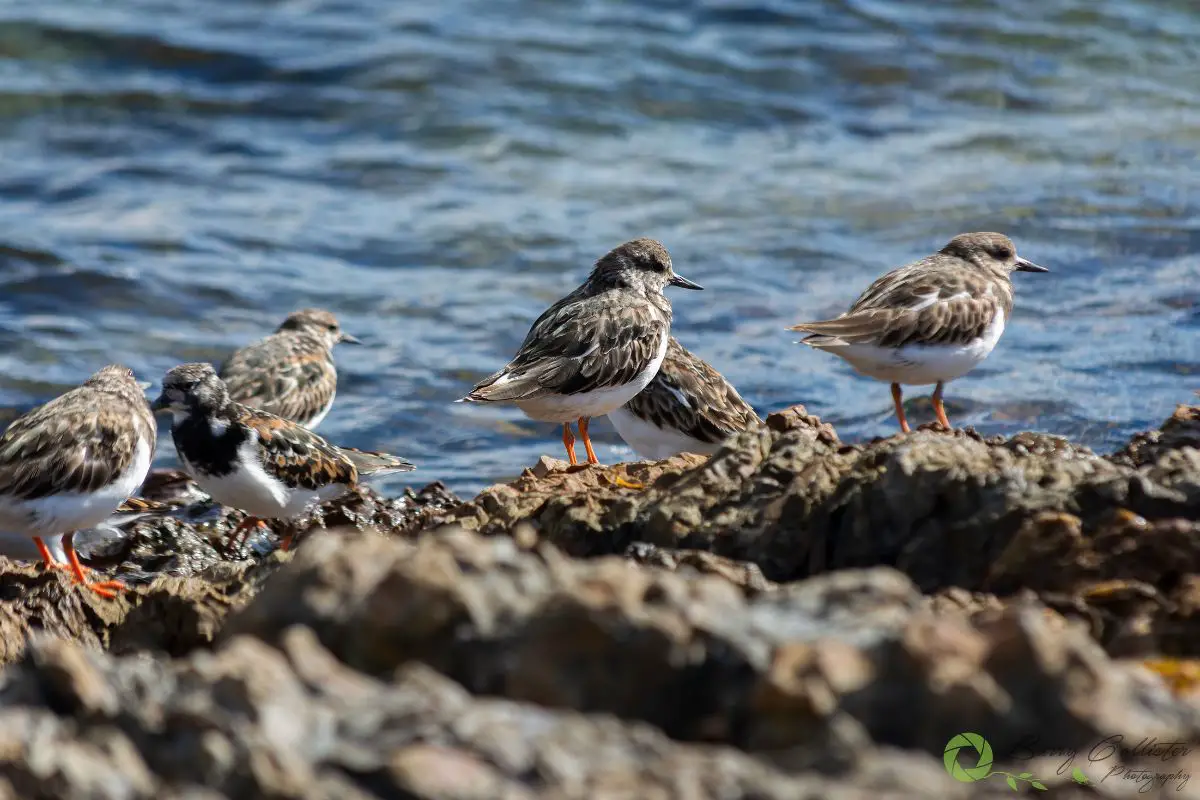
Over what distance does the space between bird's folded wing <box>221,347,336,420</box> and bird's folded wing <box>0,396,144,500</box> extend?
1656 mm

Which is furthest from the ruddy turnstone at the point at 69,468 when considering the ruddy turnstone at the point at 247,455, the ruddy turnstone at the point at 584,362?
the ruddy turnstone at the point at 584,362

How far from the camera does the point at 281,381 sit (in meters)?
7.52

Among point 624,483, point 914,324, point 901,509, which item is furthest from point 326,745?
point 914,324

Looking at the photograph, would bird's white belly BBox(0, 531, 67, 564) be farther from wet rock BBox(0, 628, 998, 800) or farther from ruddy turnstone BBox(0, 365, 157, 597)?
wet rock BBox(0, 628, 998, 800)

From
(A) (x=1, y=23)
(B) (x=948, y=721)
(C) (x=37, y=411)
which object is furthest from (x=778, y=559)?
(A) (x=1, y=23)

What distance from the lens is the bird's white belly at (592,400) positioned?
5.86m

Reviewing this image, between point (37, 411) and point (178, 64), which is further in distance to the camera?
point (178, 64)

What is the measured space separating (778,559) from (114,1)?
1273 centimetres

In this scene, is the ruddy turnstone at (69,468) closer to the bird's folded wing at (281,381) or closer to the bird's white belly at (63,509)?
the bird's white belly at (63,509)

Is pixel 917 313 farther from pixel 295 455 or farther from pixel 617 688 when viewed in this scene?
pixel 617 688

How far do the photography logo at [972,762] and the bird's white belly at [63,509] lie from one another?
13.4 ft

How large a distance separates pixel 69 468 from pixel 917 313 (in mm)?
3328

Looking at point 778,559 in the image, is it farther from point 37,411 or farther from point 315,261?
point 315,261

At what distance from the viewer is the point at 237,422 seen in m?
5.90
